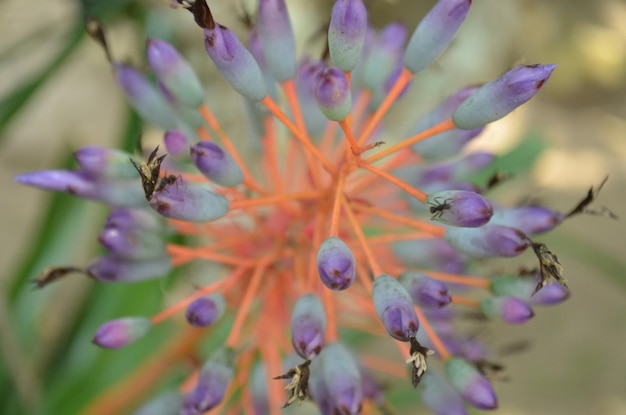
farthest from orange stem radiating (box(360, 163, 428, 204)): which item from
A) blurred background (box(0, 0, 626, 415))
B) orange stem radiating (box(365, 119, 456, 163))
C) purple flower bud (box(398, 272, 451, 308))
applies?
blurred background (box(0, 0, 626, 415))

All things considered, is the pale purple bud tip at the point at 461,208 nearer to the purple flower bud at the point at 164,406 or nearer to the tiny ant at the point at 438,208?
the tiny ant at the point at 438,208

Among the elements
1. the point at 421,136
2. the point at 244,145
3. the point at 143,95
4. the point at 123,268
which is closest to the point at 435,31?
the point at 421,136

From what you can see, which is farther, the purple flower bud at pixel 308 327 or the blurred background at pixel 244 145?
the blurred background at pixel 244 145

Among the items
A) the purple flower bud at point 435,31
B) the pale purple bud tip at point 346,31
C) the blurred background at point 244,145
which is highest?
the pale purple bud tip at point 346,31

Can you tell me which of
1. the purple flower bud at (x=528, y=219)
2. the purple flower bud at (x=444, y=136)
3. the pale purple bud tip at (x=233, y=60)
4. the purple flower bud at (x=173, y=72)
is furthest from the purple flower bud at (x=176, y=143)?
the purple flower bud at (x=528, y=219)

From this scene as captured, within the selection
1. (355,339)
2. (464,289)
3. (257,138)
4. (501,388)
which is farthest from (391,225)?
(501,388)
